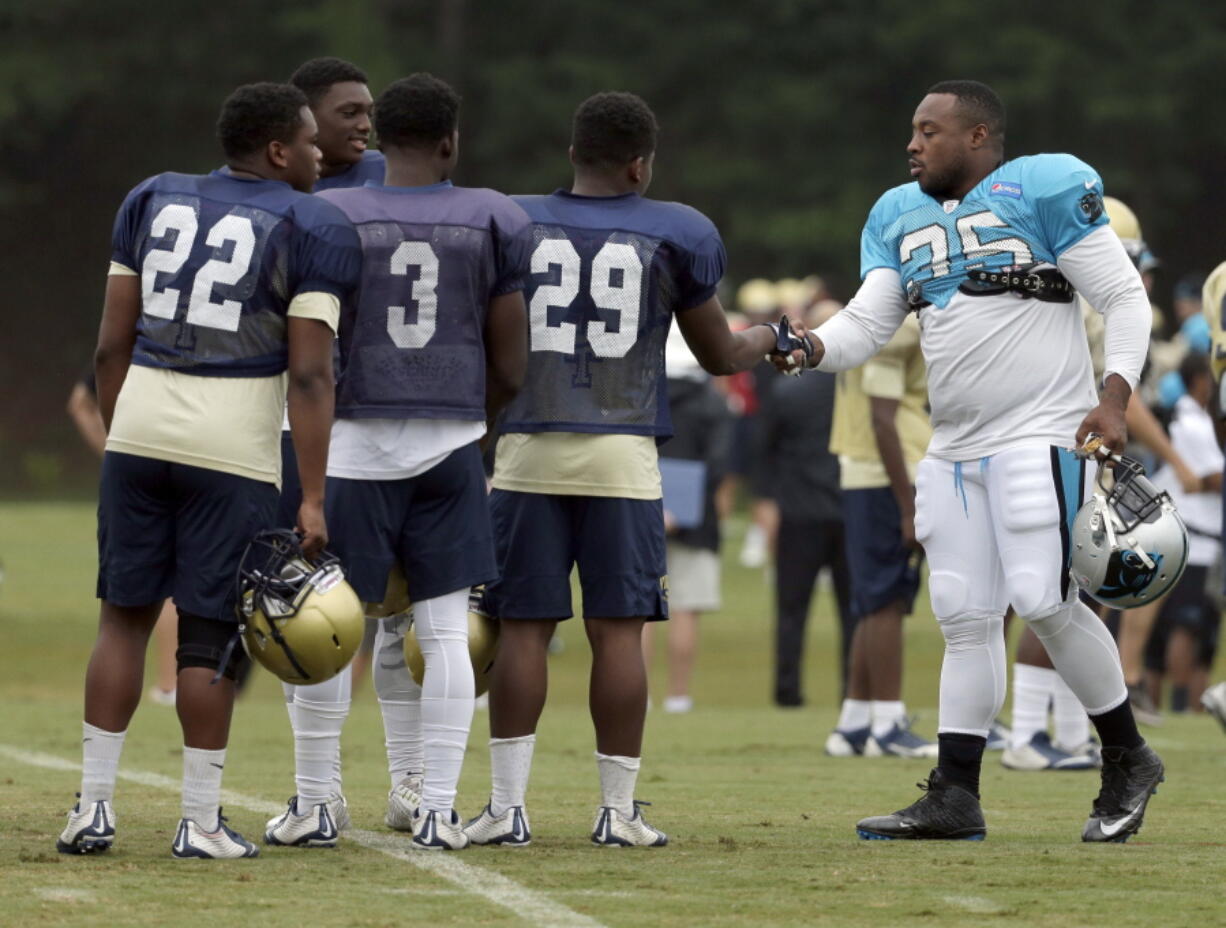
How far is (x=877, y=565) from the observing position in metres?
9.91

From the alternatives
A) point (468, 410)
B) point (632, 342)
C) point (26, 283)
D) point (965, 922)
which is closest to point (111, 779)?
point (468, 410)

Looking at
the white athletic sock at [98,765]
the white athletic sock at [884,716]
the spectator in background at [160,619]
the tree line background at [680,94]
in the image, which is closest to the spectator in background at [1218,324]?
the white athletic sock at [884,716]

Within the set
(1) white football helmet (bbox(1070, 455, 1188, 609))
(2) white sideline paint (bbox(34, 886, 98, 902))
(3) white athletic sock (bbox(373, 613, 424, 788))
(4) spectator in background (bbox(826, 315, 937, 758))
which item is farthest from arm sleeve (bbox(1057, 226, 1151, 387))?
(4) spectator in background (bbox(826, 315, 937, 758))

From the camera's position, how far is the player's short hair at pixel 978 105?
6.58m

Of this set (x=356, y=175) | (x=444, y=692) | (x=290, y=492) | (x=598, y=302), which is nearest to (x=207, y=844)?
(x=444, y=692)

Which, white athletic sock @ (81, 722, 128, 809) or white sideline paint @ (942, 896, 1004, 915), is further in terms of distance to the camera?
white athletic sock @ (81, 722, 128, 809)

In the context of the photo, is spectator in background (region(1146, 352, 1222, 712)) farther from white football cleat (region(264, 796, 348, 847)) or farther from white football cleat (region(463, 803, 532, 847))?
white football cleat (region(264, 796, 348, 847))

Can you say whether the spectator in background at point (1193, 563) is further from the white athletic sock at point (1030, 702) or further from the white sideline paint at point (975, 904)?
the white sideline paint at point (975, 904)

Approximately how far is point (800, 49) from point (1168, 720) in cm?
2793

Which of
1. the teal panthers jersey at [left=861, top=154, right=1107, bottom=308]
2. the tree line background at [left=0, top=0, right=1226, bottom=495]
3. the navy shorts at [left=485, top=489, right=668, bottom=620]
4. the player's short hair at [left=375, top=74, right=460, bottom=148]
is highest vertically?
the tree line background at [left=0, top=0, right=1226, bottom=495]

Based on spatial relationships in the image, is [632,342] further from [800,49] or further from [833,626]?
[800,49]

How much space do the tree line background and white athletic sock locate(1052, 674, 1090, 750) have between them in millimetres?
27650

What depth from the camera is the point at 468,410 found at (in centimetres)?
610

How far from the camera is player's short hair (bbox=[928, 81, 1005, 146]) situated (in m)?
6.58
